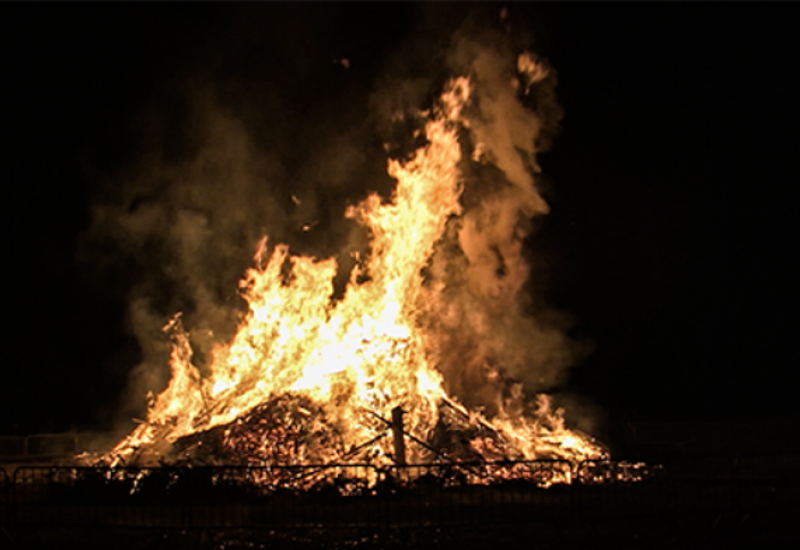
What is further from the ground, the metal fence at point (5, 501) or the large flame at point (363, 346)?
the large flame at point (363, 346)

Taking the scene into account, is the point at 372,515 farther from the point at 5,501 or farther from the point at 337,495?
the point at 5,501

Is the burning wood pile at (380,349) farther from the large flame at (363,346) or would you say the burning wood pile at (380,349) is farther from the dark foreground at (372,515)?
the dark foreground at (372,515)

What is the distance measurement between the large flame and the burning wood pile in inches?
1.1

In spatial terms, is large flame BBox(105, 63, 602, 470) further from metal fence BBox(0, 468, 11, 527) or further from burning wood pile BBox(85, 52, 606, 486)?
metal fence BBox(0, 468, 11, 527)

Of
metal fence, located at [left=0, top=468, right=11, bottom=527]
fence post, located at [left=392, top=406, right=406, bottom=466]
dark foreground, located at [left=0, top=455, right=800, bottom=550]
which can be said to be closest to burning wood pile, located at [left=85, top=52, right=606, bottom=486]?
fence post, located at [left=392, top=406, right=406, bottom=466]

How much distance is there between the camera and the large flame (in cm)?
1523

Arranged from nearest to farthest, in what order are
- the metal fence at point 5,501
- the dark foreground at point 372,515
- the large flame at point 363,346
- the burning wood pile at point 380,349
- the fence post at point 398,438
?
the dark foreground at point 372,515
the metal fence at point 5,501
the fence post at point 398,438
the burning wood pile at point 380,349
the large flame at point 363,346

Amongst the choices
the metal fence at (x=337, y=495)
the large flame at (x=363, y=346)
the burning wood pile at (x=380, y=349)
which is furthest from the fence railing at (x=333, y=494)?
the large flame at (x=363, y=346)

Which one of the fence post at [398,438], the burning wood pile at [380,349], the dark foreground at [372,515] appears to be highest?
the burning wood pile at [380,349]

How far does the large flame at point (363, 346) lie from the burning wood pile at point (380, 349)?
0.03 meters

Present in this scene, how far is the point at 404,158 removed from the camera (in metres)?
16.6

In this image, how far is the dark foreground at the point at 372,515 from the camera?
966cm

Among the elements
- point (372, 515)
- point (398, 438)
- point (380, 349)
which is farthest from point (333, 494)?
point (380, 349)

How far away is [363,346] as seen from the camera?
52.3ft
